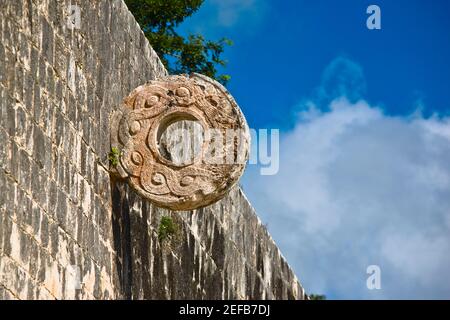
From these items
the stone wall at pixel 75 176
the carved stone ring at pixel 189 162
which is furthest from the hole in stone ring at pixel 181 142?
the carved stone ring at pixel 189 162

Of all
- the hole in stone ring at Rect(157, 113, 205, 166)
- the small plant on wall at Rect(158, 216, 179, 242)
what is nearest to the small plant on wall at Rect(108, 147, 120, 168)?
the hole in stone ring at Rect(157, 113, 205, 166)

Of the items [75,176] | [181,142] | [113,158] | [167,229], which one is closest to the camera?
[75,176]

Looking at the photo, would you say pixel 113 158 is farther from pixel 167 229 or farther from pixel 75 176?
pixel 167 229

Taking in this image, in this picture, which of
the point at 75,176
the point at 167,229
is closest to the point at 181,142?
the point at 167,229

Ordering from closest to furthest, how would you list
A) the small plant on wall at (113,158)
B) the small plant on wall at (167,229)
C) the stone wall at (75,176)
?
1. the stone wall at (75,176)
2. the small plant on wall at (113,158)
3. the small plant on wall at (167,229)

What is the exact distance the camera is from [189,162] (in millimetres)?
10609

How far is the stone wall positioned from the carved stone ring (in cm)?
19

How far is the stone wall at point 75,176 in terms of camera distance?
28.2ft

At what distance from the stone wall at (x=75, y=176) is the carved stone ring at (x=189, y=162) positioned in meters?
0.19

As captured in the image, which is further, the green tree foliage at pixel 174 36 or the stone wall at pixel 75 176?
the green tree foliage at pixel 174 36

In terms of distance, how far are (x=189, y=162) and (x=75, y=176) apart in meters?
1.12

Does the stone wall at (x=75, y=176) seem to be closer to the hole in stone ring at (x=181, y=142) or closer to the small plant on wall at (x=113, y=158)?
the small plant on wall at (x=113, y=158)

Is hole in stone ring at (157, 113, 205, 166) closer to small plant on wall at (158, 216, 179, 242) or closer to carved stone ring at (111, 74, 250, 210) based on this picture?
small plant on wall at (158, 216, 179, 242)
